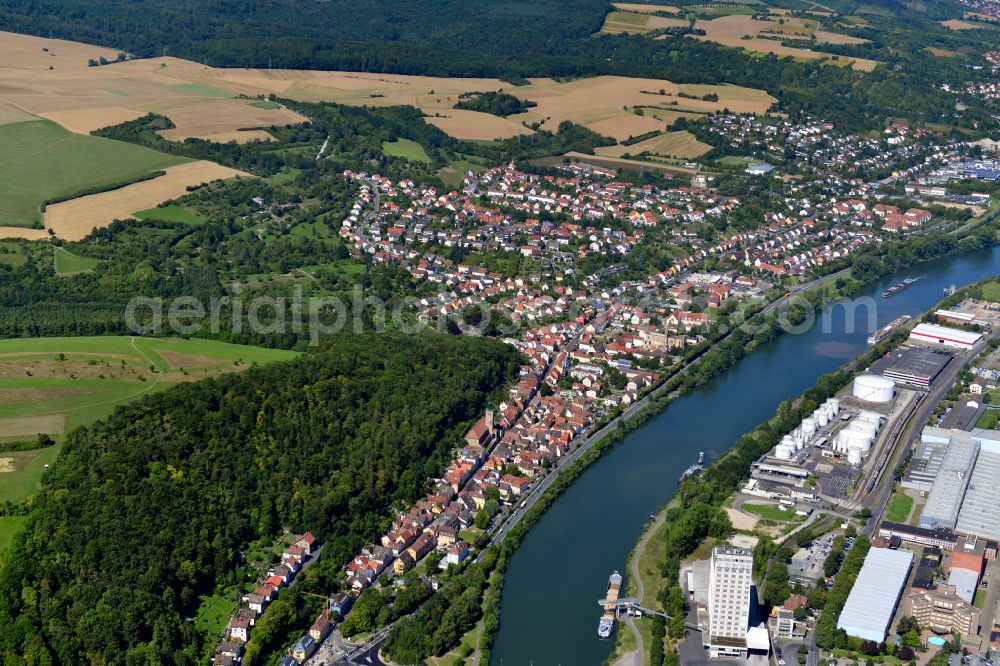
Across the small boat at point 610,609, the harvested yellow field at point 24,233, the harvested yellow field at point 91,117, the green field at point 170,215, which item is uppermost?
the harvested yellow field at point 91,117

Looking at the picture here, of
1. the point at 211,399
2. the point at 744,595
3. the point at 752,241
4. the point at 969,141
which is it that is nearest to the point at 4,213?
the point at 211,399

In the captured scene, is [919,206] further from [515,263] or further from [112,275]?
[112,275]

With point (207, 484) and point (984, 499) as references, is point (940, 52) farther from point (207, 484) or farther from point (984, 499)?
point (207, 484)

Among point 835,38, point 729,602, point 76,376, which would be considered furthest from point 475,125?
point 729,602

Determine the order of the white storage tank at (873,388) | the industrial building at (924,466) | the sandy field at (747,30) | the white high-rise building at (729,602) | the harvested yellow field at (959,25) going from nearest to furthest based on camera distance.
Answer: the white high-rise building at (729,602), the industrial building at (924,466), the white storage tank at (873,388), the sandy field at (747,30), the harvested yellow field at (959,25)

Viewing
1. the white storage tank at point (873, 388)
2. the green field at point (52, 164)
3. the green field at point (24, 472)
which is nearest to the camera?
the green field at point (24, 472)

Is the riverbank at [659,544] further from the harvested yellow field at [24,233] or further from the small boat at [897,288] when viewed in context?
the harvested yellow field at [24,233]

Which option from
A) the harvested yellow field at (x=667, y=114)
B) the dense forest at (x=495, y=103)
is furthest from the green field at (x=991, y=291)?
the dense forest at (x=495, y=103)
